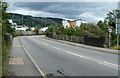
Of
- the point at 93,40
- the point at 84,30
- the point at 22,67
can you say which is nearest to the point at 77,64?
A: the point at 22,67

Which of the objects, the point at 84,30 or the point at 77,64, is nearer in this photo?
the point at 77,64

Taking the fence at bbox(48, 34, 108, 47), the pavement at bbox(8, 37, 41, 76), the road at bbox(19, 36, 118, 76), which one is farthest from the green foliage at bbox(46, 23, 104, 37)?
the pavement at bbox(8, 37, 41, 76)

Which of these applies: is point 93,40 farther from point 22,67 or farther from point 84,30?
point 22,67

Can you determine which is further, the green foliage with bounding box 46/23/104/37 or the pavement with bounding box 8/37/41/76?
the green foliage with bounding box 46/23/104/37

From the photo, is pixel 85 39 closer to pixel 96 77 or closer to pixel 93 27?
pixel 93 27

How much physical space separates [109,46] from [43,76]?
65.7 ft

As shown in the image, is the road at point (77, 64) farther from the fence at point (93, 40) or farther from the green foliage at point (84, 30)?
the green foliage at point (84, 30)

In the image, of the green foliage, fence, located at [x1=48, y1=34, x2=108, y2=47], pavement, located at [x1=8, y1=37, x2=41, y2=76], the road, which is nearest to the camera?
pavement, located at [x1=8, y1=37, x2=41, y2=76]

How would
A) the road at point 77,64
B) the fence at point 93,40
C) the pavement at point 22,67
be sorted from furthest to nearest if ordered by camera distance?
the fence at point 93,40
the road at point 77,64
the pavement at point 22,67

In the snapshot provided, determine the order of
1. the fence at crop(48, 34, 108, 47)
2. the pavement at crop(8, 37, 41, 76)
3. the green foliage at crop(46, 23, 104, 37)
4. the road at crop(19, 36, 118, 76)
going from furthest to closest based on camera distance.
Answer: the green foliage at crop(46, 23, 104, 37), the fence at crop(48, 34, 108, 47), the road at crop(19, 36, 118, 76), the pavement at crop(8, 37, 41, 76)

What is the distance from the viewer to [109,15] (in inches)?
2165

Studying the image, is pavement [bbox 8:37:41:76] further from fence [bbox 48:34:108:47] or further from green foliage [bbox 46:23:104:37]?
green foliage [bbox 46:23:104:37]

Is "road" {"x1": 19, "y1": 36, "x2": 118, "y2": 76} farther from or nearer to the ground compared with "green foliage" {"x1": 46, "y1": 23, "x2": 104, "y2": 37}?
nearer to the ground

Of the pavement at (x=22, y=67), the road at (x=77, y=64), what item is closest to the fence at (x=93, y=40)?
the road at (x=77, y=64)
